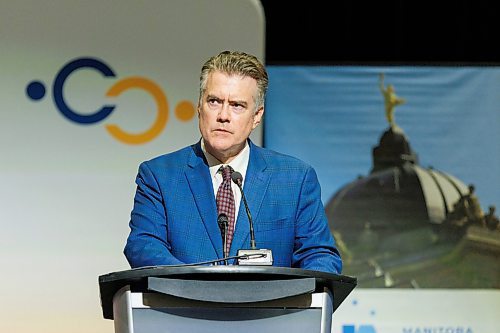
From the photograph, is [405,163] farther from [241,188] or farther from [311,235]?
[241,188]

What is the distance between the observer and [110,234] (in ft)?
15.7

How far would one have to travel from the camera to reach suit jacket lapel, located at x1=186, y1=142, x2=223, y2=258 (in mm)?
2586

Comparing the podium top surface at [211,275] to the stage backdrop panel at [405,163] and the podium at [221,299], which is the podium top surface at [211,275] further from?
the stage backdrop panel at [405,163]

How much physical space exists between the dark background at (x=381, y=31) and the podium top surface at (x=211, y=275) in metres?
3.21

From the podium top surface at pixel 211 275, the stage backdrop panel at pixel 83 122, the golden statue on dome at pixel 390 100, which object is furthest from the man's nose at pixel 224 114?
the golden statue on dome at pixel 390 100

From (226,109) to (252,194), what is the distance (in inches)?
9.3

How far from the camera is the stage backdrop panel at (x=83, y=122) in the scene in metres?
4.75

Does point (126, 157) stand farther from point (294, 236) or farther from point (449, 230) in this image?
point (294, 236)

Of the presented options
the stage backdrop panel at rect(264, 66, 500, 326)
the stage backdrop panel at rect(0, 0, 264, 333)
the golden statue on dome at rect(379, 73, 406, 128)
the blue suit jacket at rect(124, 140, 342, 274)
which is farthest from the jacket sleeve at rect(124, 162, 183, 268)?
the golden statue on dome at rect(379, 73, 406, 128)

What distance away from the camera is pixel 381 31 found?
5312 mm

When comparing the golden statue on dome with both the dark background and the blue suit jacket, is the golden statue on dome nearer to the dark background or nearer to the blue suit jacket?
the dark background

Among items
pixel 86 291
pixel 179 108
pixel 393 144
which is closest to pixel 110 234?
pixel 86 291

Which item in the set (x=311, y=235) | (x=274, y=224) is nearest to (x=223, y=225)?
(x=274, y=224)

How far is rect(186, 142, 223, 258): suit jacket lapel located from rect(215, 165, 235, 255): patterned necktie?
0.02 m
